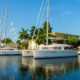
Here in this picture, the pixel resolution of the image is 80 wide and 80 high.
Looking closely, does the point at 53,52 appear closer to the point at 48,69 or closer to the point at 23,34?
the point at 48,69

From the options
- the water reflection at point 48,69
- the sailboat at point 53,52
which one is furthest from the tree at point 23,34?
the water reflection at point 48,69

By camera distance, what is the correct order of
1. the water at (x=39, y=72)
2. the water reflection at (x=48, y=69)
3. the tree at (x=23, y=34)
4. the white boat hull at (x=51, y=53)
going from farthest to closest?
the tree at (x=23, y=34), the white boat hull at (x=51, y=53), the water reflection at (x=48, y=69), the water at (x=39, y=72)

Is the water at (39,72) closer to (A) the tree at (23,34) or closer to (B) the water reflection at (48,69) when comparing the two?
(B) the water reflection at (48,69)

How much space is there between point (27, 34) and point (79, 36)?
27.3 meters

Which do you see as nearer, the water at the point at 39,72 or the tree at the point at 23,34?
the water at the point at 39,72

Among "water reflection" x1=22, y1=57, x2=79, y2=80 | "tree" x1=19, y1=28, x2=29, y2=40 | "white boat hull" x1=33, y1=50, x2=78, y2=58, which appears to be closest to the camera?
"water reflection" x1=22, y1=57, x2=79, y2=80

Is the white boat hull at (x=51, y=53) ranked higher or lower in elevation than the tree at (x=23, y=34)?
lower

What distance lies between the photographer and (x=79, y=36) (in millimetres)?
69188

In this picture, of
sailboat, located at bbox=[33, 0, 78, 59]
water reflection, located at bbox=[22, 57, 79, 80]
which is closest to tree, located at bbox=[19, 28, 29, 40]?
sailboat, located at bbox=[33, 0, 78, 59]

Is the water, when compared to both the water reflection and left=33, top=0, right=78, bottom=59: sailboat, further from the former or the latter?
left=33, top=0, right=78, bottom=59: sailboat

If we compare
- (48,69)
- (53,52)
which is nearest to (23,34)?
(53,52)

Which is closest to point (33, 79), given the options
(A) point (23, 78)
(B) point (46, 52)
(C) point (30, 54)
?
(A) point (23, 78)

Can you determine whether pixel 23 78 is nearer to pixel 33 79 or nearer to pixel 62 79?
pixel 33 79

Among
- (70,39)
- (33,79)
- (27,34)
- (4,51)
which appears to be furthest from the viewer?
(27,34)
